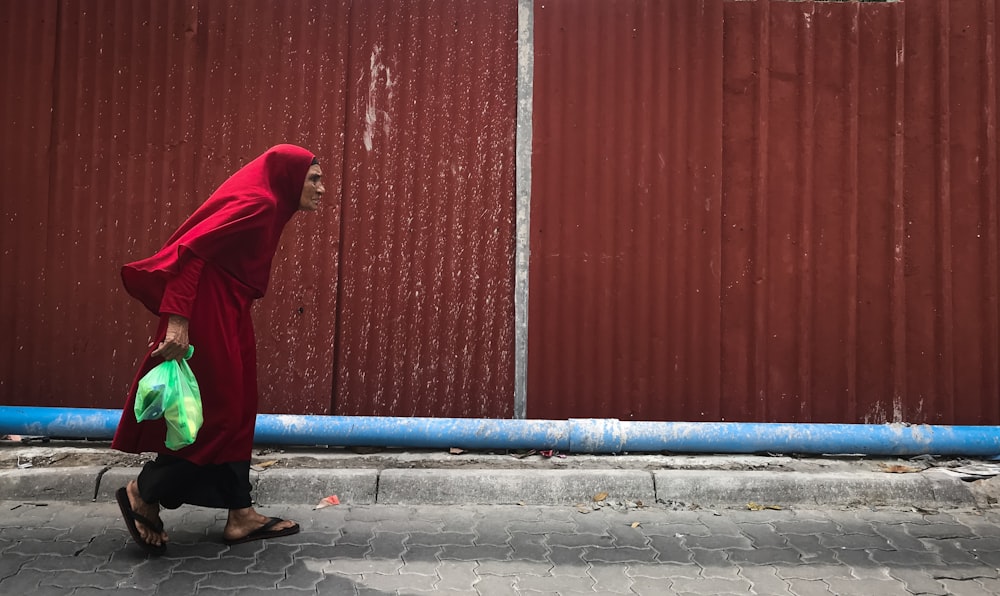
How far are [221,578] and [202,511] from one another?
0.86 metres

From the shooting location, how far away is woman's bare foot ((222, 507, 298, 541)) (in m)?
3.04

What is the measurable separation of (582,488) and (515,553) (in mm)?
817

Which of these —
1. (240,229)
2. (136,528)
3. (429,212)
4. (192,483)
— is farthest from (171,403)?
(429,212)

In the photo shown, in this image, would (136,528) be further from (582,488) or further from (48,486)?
(582,488)

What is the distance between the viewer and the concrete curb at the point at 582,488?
3.69m

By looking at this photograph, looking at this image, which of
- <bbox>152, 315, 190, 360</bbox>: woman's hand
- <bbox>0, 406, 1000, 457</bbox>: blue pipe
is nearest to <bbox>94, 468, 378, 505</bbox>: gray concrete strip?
<bbox>0, 406, 1000, 457</bbox>: blue pipe

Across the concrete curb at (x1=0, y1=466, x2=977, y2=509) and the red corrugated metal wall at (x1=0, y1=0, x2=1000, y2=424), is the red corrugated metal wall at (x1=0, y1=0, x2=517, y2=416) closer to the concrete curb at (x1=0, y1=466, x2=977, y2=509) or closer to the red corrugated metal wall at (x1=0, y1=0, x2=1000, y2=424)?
the red corrugated metal wall at (x1=0, y1=0, x2=1000, y2=424)

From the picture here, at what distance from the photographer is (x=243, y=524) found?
3.07m

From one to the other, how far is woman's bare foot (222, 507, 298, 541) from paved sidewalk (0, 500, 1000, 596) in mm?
65

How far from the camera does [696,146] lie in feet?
14.7

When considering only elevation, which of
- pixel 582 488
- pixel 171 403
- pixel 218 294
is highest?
pixel 218 294

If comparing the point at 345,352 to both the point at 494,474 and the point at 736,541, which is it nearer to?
the point at 494,474

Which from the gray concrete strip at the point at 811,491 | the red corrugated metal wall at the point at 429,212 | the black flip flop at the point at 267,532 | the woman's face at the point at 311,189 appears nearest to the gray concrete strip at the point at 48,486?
the black flip flop at the point at 267,532

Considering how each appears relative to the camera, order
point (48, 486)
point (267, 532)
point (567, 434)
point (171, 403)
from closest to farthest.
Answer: point (171, 403)
point (267, 532)
point (48, 486)
point (567, 434)
